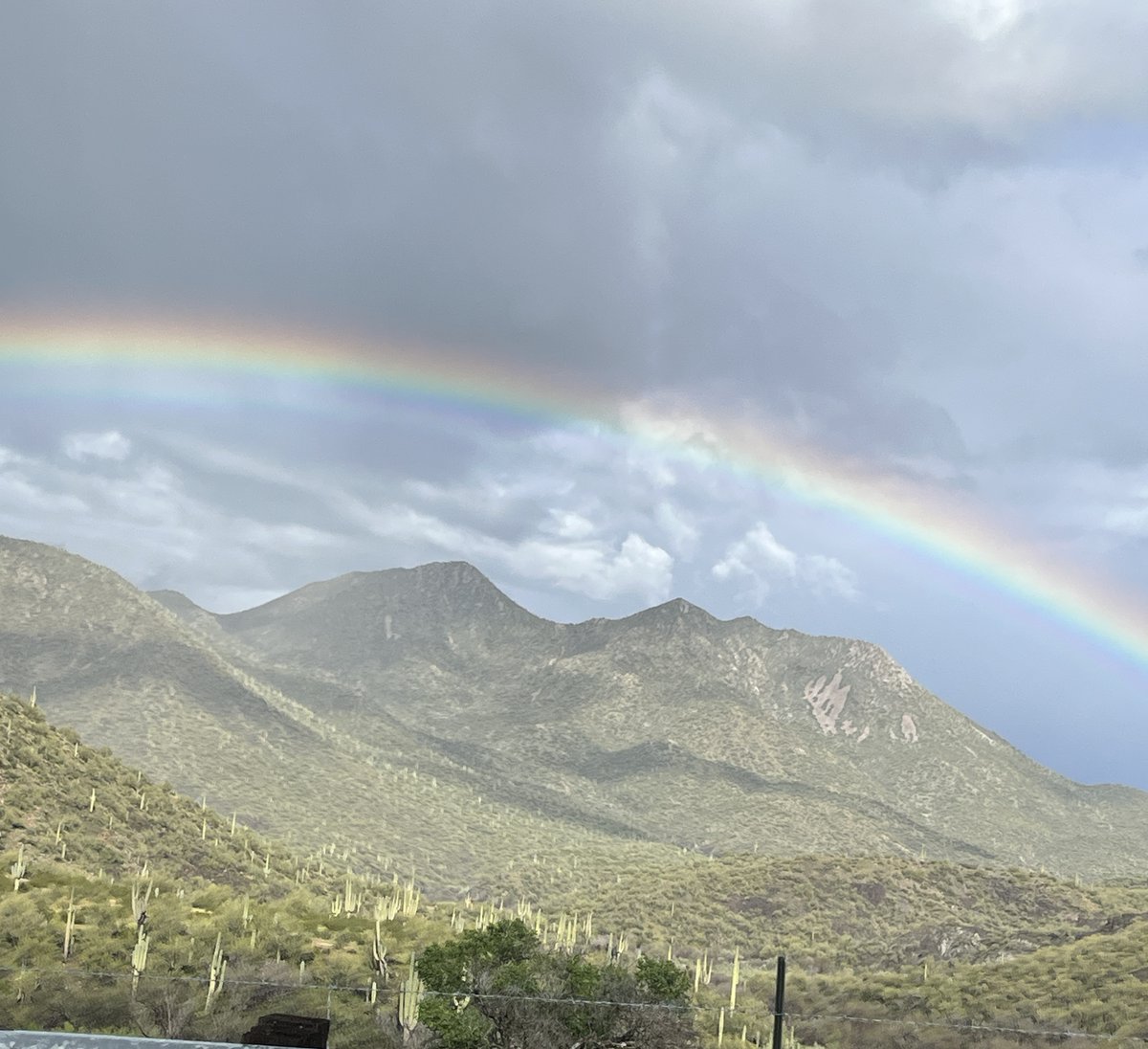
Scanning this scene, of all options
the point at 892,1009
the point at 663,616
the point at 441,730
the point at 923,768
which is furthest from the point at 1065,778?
the point at 892,1009

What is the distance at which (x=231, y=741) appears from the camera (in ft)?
310

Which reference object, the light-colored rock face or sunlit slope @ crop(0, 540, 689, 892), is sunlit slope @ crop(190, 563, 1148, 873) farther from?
sunlit slope @ crop(0, 540, 689, 892)

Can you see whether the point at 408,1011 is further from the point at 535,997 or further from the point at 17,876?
the point at 17,876

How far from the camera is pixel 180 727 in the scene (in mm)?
94062

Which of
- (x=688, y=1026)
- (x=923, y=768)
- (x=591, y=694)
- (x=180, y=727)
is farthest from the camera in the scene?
(x=591, y=694)

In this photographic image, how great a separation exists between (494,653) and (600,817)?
270 feet

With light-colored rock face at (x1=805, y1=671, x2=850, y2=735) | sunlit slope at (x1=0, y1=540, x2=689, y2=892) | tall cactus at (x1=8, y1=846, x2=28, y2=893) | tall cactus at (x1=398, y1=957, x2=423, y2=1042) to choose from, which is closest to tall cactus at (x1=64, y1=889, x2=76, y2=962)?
tall cactus at (x1=8, y1=846, x2=28, y2=893)

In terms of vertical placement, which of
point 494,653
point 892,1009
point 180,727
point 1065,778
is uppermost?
point 494,653

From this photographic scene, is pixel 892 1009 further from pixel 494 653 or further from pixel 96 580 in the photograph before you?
pixel 494 653

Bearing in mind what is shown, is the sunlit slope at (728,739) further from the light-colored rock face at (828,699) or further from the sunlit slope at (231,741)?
the sunlit slope at (231,741)

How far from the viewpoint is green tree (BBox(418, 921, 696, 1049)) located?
1820 cm

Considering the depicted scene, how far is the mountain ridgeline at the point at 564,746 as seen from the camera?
3595 inches

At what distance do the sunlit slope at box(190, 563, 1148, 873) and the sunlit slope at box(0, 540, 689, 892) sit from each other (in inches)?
488

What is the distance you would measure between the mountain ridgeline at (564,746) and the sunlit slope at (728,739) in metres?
0.44
